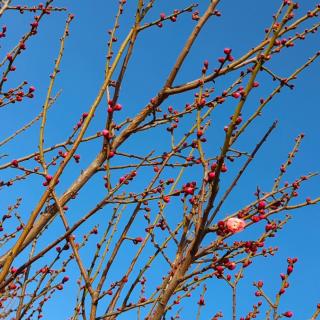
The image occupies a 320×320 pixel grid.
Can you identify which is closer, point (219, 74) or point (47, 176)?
point (47, 176)

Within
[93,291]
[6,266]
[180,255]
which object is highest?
[180,255]

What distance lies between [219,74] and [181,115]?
0.49m

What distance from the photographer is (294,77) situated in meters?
3.18

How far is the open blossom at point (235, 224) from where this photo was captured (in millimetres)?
2531

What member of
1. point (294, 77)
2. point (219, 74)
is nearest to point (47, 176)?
point (219, 74)

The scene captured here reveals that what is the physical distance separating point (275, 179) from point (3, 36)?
11.8 ft

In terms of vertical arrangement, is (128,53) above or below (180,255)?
above

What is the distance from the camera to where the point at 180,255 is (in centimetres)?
271

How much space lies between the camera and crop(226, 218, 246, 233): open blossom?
2.53 m

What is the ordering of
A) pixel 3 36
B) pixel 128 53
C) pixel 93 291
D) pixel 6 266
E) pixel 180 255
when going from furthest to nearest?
pixel 3 36 < pixel 128 53 < pixel 180 255 < pixel 93 291 < pixel 6 266

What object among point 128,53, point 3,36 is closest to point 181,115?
point 128,53

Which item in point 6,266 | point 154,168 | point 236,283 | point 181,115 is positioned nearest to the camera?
point 6,266

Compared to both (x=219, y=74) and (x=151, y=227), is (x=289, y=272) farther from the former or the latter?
(x=219, y=74)

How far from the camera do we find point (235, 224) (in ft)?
8.41
